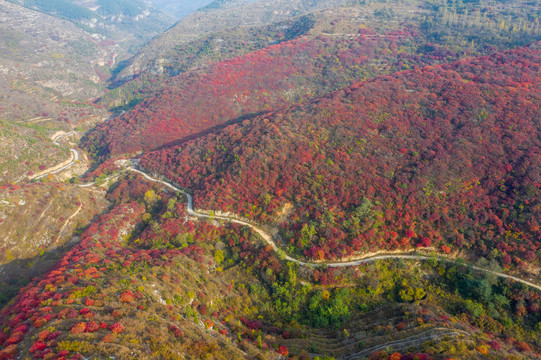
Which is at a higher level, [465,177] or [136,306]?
[136,306]

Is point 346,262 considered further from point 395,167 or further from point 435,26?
point 435,26

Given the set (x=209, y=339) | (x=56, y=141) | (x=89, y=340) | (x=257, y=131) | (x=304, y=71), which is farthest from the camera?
(x=304, y=71)

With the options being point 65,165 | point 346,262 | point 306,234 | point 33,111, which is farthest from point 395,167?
point 33,111

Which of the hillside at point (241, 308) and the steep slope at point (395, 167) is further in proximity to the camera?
the steep slope at point (395, 167)

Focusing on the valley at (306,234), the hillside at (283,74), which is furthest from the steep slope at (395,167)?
the hillside at (283,74)

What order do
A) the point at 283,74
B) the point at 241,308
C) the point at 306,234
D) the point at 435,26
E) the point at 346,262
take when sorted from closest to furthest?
the point at 241,308 → the point at 346,262 → the point at 306,234 → the point at 283,74 → the point at 435,26

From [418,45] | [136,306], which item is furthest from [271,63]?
[136,306]

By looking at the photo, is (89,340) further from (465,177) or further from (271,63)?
(271,63)

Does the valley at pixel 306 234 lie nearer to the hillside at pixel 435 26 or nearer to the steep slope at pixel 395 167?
the steep slope at pixel 395 167

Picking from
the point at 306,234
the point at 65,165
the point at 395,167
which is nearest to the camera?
the point at 306,234
